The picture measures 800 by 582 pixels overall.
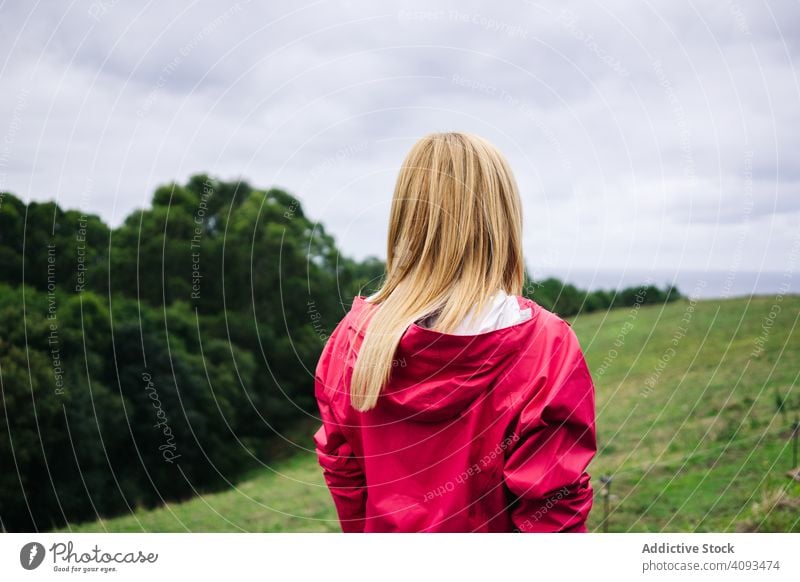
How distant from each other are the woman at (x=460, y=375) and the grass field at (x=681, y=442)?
328 centimetres

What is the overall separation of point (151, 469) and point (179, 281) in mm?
3973

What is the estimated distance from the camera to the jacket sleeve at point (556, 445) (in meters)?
2.16

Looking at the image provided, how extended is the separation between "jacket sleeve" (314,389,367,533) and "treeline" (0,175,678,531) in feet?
9.04

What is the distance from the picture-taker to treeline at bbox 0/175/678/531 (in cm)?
815

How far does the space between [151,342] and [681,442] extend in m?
8.80
